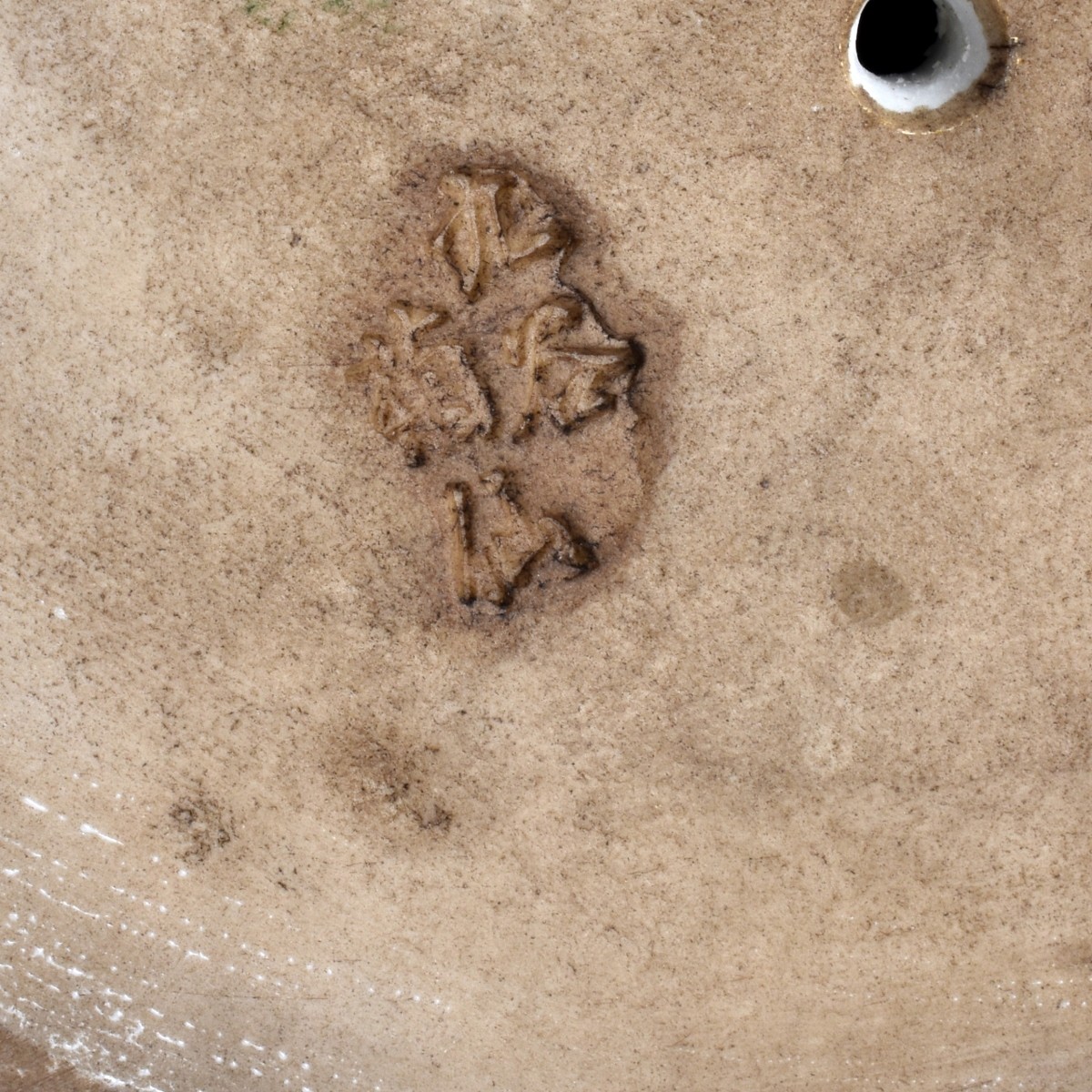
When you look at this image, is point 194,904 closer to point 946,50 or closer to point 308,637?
point 308,637

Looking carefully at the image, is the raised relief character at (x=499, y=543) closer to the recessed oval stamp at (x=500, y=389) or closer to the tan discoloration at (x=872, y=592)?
the recessed oval stamp at (x=500, y=389)

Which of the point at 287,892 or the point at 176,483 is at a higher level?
the point at 176,483

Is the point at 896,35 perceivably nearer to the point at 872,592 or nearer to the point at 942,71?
the point at 942,71

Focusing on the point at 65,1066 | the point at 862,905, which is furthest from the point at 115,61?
the point at 862,905

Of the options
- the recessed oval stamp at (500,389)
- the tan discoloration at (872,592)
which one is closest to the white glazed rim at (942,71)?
the recessed oval stamp at (500,389)

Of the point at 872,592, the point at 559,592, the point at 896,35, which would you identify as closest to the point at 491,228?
the point at 559,592

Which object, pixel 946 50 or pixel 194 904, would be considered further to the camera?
pixel 194 904
